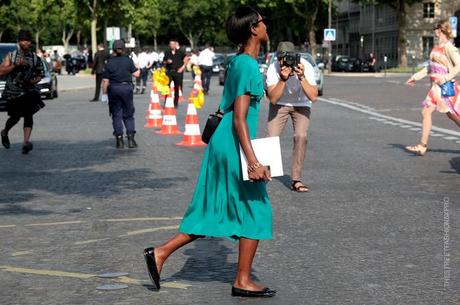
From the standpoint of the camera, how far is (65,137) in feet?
62.3

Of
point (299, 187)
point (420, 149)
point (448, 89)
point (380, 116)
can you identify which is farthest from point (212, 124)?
point (380, 116)

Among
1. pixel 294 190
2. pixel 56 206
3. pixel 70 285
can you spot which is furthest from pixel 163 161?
pixel 70 285

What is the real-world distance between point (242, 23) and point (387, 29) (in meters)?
102

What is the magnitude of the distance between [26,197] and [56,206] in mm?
821

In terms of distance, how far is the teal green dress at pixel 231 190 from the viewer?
5.93 meters

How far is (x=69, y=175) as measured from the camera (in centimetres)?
1277

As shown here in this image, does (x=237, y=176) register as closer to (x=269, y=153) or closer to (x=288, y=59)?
(x=269, y=153)

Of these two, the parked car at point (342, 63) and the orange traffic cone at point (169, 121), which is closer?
the orange traffic cone at point (169, 121)

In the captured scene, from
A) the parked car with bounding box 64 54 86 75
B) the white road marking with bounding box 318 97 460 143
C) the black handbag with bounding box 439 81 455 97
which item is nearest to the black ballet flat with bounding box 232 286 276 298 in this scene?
the black handbag with bounding box 439 81 455 97

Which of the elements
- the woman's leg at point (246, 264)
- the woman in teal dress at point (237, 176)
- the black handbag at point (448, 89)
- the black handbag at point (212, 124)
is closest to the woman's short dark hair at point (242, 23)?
the woman in teal dress at point (237, 176)

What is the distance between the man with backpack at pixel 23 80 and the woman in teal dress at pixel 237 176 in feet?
32.0

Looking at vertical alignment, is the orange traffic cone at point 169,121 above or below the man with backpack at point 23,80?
below

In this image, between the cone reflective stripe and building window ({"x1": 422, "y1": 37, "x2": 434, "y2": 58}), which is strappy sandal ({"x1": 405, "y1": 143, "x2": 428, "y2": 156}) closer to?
the cone reflective stripe

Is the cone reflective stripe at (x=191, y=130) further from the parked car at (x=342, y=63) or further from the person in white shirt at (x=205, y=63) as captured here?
the parked car at (x=342, y=63)
